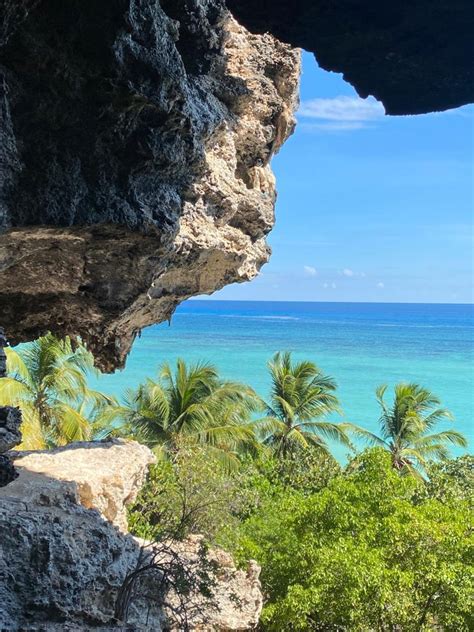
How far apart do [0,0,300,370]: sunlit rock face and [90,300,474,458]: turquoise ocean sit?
1565 inches

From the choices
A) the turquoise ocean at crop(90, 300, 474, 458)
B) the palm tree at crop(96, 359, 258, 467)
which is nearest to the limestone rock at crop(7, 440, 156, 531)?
the palm tree at crop(96, 359, 258, 467)

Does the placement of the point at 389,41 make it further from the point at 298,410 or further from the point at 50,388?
the point at 298,410

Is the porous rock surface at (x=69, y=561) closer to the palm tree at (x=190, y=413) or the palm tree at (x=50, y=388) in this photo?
the palm tree at (x=50, y=388)

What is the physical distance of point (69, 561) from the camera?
698 cm

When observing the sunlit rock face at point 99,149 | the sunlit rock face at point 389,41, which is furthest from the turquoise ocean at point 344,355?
the sunlit rock face at point 389,41

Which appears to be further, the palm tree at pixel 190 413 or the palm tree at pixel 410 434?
the palm tree at pixel 410 434

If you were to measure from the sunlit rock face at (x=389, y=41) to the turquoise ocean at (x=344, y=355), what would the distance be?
41.2m

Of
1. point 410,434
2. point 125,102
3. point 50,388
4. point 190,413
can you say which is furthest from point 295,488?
point 125,102

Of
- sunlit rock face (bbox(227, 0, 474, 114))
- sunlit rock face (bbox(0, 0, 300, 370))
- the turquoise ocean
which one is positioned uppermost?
sunlit rock face (bbox(227, 0, 474, 114))

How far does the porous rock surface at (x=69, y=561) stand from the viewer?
6.35m

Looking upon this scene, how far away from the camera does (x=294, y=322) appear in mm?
139250

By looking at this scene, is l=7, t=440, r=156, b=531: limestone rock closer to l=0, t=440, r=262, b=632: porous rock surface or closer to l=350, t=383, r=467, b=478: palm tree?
l=0, t=440, r=262, b=632: porous rock surface

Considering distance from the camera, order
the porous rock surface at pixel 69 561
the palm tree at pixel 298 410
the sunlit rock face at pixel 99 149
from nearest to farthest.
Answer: the sunlit rock face at pixel 99 149
the porous rock surface at pixel 69 561
the palm tree at pixel 298 410

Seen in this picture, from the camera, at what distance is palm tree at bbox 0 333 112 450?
19422 millimetres
